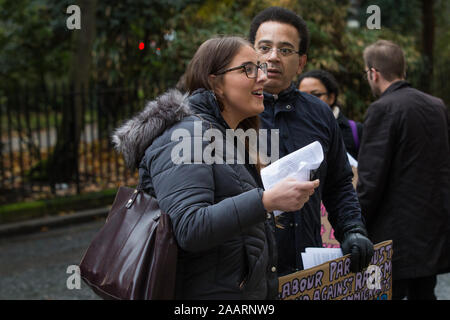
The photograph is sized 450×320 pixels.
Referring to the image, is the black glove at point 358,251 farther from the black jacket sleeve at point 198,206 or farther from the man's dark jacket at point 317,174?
the black jacket sleeve at point 198,206

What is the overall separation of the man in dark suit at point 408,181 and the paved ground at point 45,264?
1.68 meters

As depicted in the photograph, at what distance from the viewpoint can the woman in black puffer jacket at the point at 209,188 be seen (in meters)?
1.62

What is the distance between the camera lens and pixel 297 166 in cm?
183

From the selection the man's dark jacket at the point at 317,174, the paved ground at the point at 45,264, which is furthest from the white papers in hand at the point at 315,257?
the paved ground at the point at 45,264

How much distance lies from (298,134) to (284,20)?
614 mm

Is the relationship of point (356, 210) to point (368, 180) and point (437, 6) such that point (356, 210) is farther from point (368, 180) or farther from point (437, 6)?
point (437, 6)

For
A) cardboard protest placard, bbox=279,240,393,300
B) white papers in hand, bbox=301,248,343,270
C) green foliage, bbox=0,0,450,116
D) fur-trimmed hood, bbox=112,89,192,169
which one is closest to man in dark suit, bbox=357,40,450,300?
cardboard protest placard, bbox=279,240,393,300

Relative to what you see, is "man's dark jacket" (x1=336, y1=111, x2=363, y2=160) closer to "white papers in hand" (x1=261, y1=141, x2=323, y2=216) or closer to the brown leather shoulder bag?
"white papers in hand" (x1=261, y1=141, x2=323, y2=216)

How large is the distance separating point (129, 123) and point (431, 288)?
8.31 ft

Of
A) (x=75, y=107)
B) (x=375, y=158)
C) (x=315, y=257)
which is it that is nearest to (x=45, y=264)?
(x=75, y=107)

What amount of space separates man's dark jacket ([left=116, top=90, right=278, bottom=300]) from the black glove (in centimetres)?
42

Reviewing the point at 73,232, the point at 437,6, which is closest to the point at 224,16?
the point at 73,232

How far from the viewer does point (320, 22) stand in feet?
31.1

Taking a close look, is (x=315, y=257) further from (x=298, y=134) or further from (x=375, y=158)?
(x=375, y=158)
